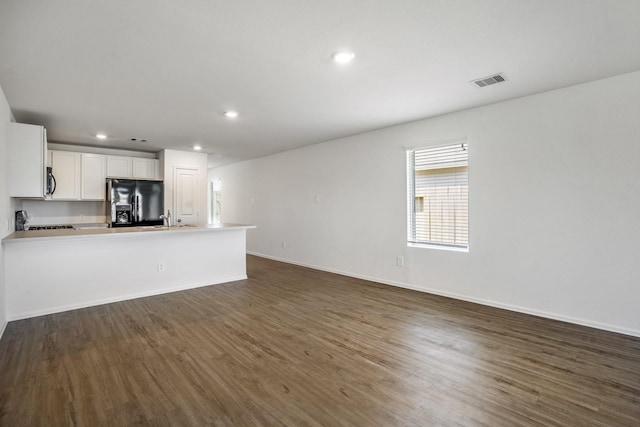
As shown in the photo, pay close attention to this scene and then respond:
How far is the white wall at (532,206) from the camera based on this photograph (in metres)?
2.96

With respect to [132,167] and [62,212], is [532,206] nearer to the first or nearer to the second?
[132,167]

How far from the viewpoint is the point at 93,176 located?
19.0 ft

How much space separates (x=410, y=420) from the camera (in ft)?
Answer: 5.81

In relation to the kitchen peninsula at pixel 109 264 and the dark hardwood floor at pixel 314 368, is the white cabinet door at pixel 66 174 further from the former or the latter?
the dark hardwood floor at pixel 314 368

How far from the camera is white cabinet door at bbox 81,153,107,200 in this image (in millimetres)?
5699

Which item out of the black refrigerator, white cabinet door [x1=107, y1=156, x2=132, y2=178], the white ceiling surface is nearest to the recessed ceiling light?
the white ceiling surface

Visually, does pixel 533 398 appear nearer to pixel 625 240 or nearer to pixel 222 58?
pixel 625 240

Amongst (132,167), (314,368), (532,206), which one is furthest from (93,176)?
(532,206)

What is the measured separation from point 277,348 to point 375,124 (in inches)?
133

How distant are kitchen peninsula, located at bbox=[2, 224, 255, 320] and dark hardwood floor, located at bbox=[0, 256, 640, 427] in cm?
29

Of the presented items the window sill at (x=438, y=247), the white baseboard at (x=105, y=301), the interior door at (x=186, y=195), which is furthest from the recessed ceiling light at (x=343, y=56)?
the interior door at (x=186, y=195)

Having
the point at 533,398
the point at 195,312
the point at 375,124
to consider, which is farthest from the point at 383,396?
the point at 375,124

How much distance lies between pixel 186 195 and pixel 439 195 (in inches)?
200

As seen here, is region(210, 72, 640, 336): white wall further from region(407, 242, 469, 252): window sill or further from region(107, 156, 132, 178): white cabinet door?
region(107, 156, 132, 178): white cabinet door
